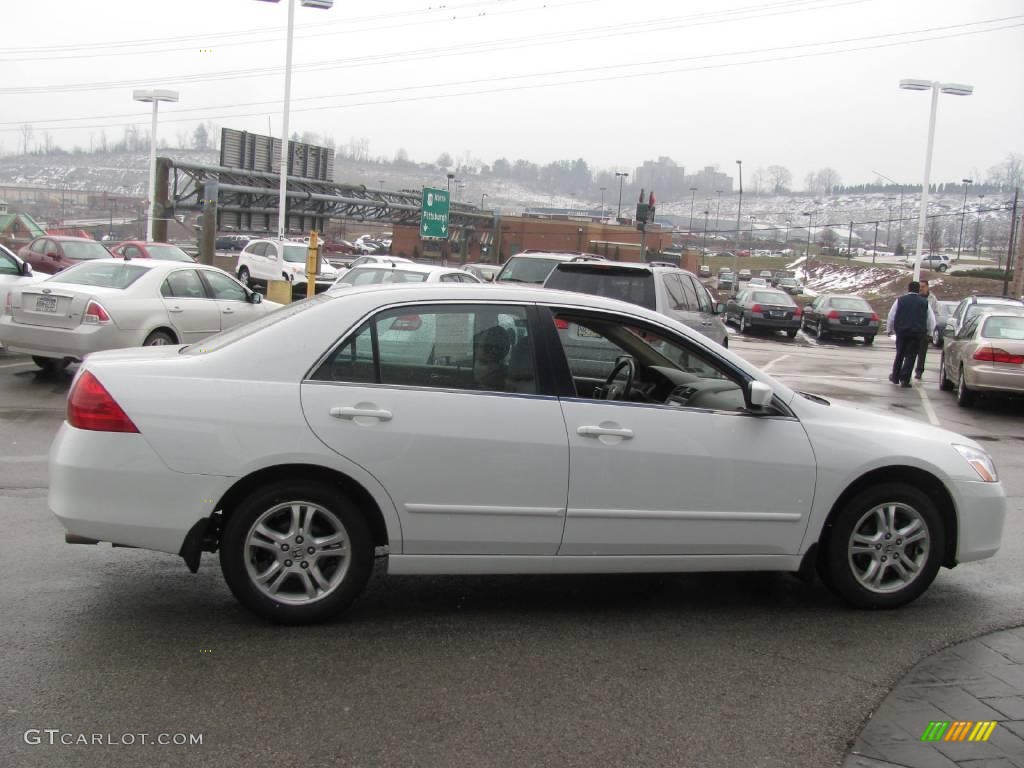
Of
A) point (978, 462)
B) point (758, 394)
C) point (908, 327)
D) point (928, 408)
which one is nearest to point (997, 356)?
point (928, 408)

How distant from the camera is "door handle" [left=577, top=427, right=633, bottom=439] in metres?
4.66

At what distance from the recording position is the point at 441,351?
470cm

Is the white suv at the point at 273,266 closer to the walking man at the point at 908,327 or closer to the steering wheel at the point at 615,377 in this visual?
the walking man at the point at 908,327

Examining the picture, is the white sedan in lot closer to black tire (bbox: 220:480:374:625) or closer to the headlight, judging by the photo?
black tire (bbox: 220:480:374:625)

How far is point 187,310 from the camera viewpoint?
12086 mm

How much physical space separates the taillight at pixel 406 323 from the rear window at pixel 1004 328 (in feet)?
39.5

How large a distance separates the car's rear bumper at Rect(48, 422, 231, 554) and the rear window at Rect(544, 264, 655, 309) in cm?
773

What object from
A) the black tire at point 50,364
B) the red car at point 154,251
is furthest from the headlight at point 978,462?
the red car at point 154,251

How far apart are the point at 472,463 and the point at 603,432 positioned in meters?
0.66

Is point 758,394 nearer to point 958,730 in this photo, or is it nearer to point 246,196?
point 958,730

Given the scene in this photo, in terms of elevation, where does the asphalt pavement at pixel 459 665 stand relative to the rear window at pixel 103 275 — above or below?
below

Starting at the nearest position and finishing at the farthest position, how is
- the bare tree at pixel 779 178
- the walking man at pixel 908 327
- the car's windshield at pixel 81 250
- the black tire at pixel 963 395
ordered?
the black tire at pixel 963 395, the walking man at pixel 908 327, the car's windshield at pixel 81 250, the bare tree at pixel 779 178

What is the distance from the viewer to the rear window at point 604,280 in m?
11.7

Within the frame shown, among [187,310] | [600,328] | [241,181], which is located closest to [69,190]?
[241,181]
